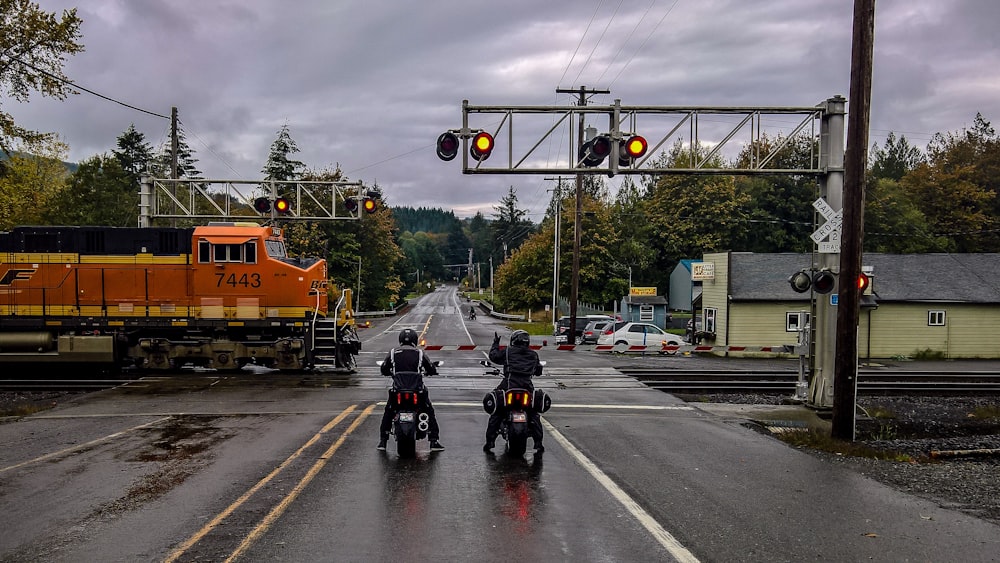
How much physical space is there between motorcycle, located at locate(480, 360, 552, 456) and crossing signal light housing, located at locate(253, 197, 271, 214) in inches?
698

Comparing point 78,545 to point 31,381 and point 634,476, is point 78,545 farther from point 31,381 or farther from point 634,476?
point 31,381

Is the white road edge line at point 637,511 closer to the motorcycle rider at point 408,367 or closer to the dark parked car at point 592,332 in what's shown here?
the motorcycle rider at point 408,367

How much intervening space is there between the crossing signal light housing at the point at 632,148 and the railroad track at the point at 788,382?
718cm

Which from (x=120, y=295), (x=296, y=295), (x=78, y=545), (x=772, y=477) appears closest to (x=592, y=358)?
(x=296, y=295)

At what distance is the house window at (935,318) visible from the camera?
110 ft

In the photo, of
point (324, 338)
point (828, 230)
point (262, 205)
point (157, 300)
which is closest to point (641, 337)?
point (324, 338)

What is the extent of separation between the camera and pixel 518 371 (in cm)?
1021

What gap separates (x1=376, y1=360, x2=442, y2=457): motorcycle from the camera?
10.1m

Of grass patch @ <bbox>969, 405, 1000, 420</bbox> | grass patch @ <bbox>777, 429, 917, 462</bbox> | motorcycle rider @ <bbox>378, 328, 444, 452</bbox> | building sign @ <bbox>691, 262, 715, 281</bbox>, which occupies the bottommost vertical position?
grass patch @ <bbox>969, 405, 1000, 420</bbox>

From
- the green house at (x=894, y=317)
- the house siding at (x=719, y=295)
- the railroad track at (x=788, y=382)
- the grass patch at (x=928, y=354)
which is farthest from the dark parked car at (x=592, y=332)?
the railroad track at (x=788, y=382)

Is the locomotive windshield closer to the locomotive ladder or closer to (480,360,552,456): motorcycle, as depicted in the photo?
the locomotive ladder

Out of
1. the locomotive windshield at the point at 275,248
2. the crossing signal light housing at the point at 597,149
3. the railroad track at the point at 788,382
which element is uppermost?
the crossing signal light housing at the point at 597,149

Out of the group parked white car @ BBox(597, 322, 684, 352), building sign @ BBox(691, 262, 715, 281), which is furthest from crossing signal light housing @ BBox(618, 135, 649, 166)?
building sign @ BBox(691, 262, 715, 281)

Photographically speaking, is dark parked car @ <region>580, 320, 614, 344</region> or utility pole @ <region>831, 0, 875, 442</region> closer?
utility pole @ <region>831, 0, 875, 442</region>
